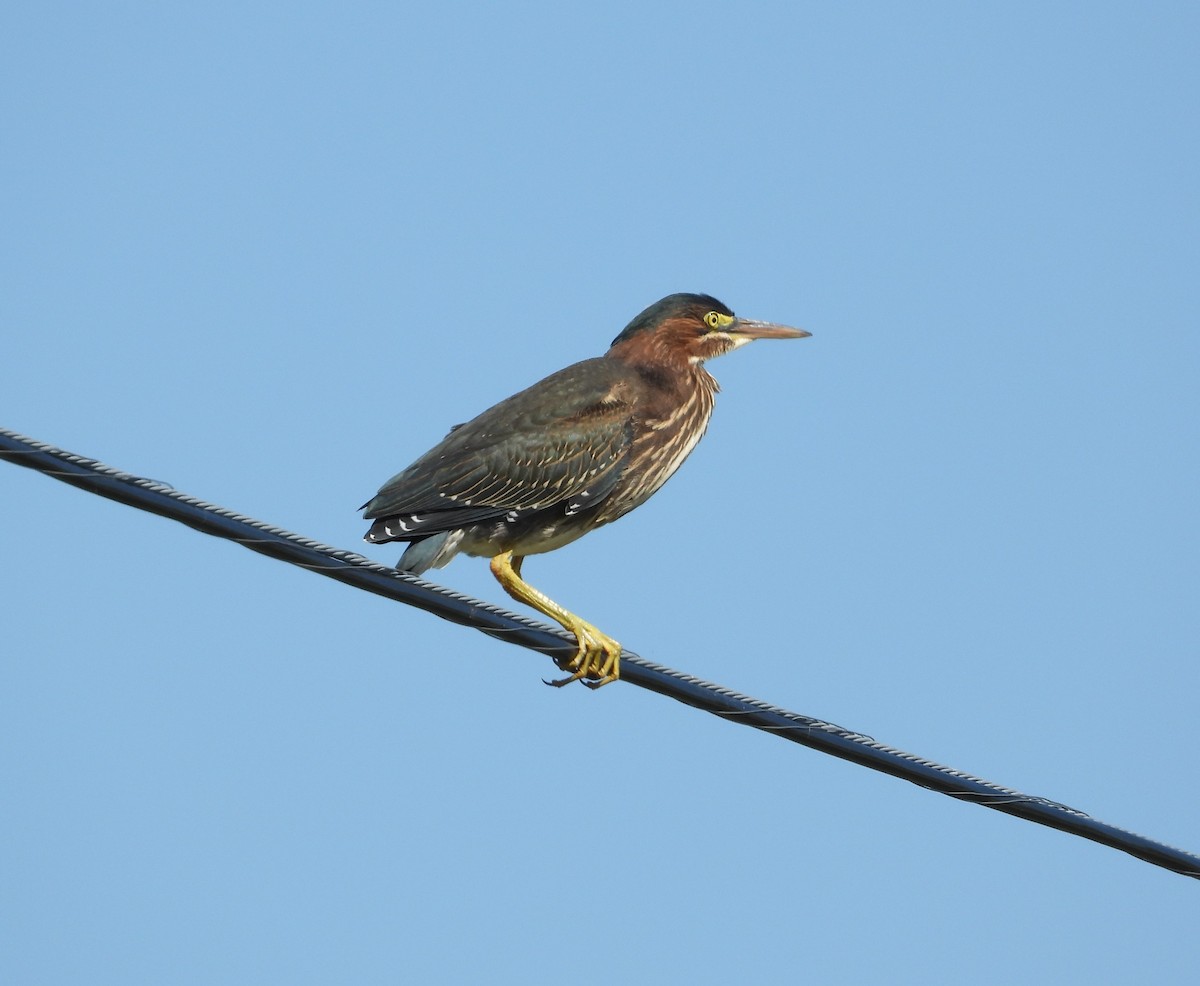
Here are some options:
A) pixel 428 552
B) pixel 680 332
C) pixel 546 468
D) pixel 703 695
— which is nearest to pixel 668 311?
pixel 680 332

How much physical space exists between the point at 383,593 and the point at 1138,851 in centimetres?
295

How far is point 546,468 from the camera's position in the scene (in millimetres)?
8719

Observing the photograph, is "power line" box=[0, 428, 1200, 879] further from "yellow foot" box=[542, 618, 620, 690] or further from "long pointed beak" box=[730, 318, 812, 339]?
"long pointed beak" box=[730, 318, 812, 339]

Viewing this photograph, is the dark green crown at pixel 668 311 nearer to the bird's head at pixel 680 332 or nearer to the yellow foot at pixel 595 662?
the bird's head at pixel 680 332

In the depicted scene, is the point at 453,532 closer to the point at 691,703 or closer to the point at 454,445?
the point at 454,445

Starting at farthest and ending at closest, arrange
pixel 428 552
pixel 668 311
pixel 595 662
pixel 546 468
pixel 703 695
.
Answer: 1. pixel 668 311
2. pixel 546 468
3. pixel 428 552
4. pixel 595 662
5. pixel 703 695

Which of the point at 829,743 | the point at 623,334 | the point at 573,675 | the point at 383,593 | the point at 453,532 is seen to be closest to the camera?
the point at 383,593

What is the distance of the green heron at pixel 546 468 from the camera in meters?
8.37

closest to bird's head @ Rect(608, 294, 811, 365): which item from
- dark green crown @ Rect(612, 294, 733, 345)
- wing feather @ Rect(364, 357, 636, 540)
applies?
dark green crown @ Rect(612, 294, 733, 345)

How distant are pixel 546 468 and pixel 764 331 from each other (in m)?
2.06

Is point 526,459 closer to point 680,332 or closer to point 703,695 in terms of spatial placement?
point 680,332

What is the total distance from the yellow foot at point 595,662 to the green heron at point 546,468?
0.44 ft

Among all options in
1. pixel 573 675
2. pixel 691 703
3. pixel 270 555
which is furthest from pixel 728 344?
pixel 270 555

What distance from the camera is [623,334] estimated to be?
990cm
